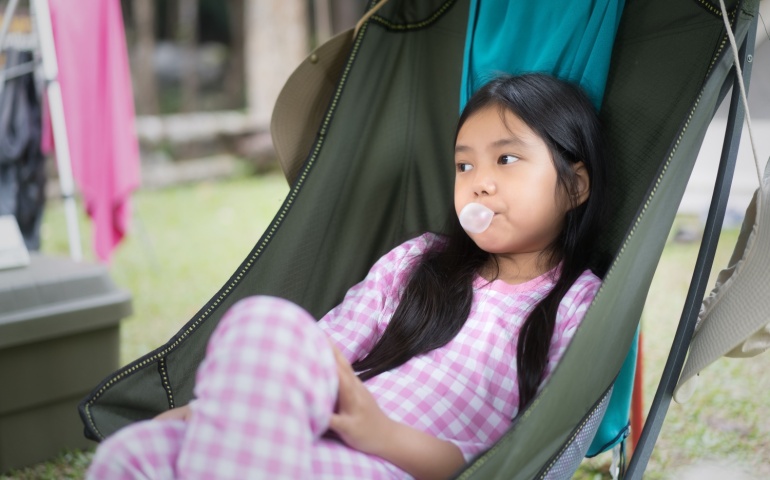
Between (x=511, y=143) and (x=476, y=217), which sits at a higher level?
(x=511, y=143)

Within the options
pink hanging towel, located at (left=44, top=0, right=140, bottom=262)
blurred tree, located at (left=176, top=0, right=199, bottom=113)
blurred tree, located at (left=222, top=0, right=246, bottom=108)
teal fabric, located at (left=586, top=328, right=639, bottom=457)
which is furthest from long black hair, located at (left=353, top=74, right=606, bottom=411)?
blurred tree, located at (left=222, top=0, right=246, bottom=108)

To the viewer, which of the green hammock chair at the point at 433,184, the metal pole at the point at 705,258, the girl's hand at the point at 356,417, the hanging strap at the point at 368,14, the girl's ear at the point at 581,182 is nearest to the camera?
the girl's hand at the point at 356,417

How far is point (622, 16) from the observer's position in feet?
5.74

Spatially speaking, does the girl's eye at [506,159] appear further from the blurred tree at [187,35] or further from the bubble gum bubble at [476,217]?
the blurred tree at [187,35]

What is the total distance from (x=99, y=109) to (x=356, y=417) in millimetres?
2481

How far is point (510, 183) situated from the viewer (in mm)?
1519

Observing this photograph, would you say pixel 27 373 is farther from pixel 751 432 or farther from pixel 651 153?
pixel 751 432

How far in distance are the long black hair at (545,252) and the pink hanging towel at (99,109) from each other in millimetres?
2017

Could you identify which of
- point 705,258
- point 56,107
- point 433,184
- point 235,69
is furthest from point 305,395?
point 235,69

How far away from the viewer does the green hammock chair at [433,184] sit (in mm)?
1351

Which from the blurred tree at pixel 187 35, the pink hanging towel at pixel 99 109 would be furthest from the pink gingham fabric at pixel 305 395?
the blurred tree at pixel 187 35

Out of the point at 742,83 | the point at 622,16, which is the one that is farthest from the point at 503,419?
the point at 622,16

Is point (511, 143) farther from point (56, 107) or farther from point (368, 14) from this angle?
point (56, 107)

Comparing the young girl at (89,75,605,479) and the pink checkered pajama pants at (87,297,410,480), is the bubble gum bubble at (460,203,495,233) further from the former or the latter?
the pink checkered pajama pants at (87,297,410,480)
